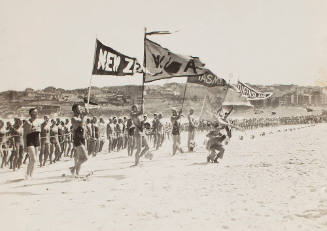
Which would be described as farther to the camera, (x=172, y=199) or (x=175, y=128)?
(x=175, y=128)

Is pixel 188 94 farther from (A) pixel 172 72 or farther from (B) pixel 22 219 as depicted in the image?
(B) pixel 22 219

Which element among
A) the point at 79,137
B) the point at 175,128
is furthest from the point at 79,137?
the point at 175,128

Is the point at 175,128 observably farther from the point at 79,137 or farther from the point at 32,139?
the point at 32,139

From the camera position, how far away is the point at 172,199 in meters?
6.20

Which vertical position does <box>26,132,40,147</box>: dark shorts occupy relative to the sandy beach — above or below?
above

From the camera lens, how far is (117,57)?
9.09m

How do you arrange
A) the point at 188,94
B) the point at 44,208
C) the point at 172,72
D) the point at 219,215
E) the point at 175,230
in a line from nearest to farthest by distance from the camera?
1. the point at 175,230
2. the point at 219,215
3. the point at 44,208
4. the point at 172,72
5. the point at 188,94

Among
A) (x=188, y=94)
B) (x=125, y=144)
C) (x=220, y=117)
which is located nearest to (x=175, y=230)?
(x=220, y=117)

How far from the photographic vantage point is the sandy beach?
16.5ft

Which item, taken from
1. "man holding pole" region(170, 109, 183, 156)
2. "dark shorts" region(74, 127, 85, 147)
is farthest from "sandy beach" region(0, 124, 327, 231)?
"man holding pole" region(170, 109, 183, 156)

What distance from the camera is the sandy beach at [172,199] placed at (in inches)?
198

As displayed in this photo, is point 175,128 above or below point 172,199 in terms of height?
above

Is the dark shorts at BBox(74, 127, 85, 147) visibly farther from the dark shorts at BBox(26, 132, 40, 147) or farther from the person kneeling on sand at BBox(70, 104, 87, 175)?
the dark shorts at BBox(26, 132, 40, 147)

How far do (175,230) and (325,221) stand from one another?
221 cm
